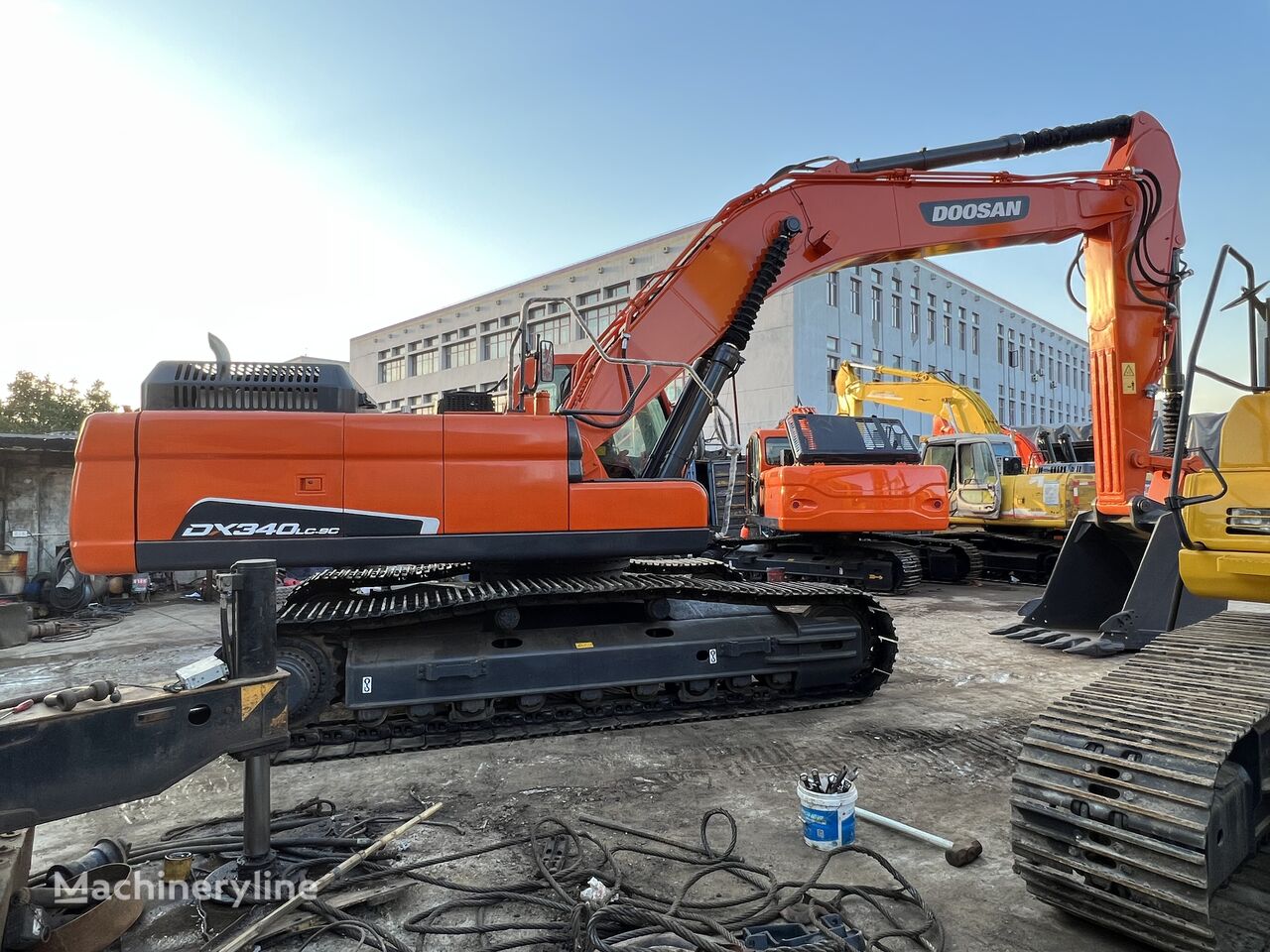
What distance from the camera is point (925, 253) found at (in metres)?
6.35

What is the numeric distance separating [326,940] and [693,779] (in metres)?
1.92

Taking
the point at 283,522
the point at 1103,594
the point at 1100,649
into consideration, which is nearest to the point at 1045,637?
the point at 1100,649

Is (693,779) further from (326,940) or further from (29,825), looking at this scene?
(29,825)

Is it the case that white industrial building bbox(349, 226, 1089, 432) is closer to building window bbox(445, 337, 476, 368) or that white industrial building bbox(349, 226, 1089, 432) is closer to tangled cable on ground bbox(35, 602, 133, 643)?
building window bbox(445, 337, 476, 368)

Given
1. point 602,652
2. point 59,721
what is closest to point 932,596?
point 602,652

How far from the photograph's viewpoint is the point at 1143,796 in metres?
2.31

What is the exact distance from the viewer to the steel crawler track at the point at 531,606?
4434 millimetres

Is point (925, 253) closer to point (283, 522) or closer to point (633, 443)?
point (633, 443)

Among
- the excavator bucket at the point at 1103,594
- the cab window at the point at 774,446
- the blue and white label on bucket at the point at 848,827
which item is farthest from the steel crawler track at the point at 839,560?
the blue and white label on bucket at the point at 848,827

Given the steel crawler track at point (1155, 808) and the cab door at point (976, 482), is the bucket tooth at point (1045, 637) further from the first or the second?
the cab door at point (976, 482)

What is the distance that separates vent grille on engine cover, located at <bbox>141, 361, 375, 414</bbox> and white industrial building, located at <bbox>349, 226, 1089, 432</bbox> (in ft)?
48.3

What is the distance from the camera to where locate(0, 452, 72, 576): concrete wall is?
11.3m

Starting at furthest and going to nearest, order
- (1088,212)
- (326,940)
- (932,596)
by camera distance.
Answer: (932,596)
(1088,212)
(326,940)

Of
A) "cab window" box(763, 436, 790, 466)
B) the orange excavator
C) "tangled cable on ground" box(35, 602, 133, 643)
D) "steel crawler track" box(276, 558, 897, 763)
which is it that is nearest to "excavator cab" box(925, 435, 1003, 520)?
"cab window" box(763, 436, 790, 466)
